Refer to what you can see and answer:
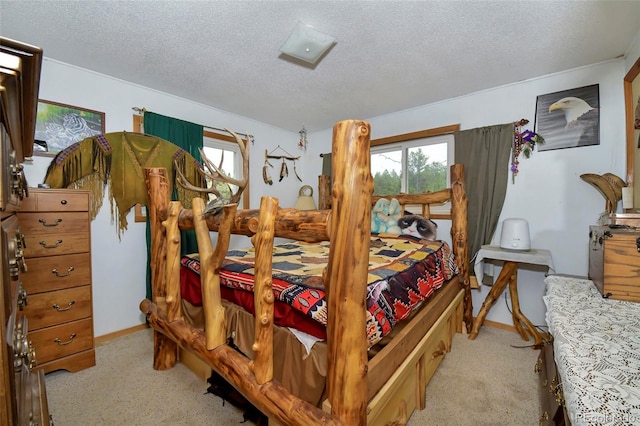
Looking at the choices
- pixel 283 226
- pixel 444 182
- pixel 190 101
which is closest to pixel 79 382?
pixel 283 226

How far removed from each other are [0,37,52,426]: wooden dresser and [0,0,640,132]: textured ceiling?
4.21 ft

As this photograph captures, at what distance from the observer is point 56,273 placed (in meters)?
1.80

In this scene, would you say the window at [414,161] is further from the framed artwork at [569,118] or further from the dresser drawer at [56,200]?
the dresser drawer at [56,200]

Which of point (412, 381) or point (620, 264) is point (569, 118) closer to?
point (620, 264)

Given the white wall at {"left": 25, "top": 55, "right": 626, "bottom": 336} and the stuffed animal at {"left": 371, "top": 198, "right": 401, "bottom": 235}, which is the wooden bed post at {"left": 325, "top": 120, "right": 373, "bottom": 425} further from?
the white wall at {"left": 25, "top": 55, "right": 626, "bottom": 336}

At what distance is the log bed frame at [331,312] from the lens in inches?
33.6

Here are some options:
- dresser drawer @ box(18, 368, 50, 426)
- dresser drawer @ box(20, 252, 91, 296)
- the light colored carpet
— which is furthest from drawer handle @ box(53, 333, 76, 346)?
dresser drawer @ box(18, 368, 50, 426)

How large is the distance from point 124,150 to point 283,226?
7.26ft

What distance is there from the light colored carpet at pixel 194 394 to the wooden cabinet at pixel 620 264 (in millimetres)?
863

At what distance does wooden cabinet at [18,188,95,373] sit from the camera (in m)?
1.72

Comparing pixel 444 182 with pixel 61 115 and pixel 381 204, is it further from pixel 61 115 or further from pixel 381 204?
pixel 61 115

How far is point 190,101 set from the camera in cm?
298

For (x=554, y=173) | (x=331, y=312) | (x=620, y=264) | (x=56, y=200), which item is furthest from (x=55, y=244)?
(x=554, y=173)

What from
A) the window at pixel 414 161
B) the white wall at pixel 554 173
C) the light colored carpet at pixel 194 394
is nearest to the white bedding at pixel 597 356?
the light colored carpet at pixel 194 394
